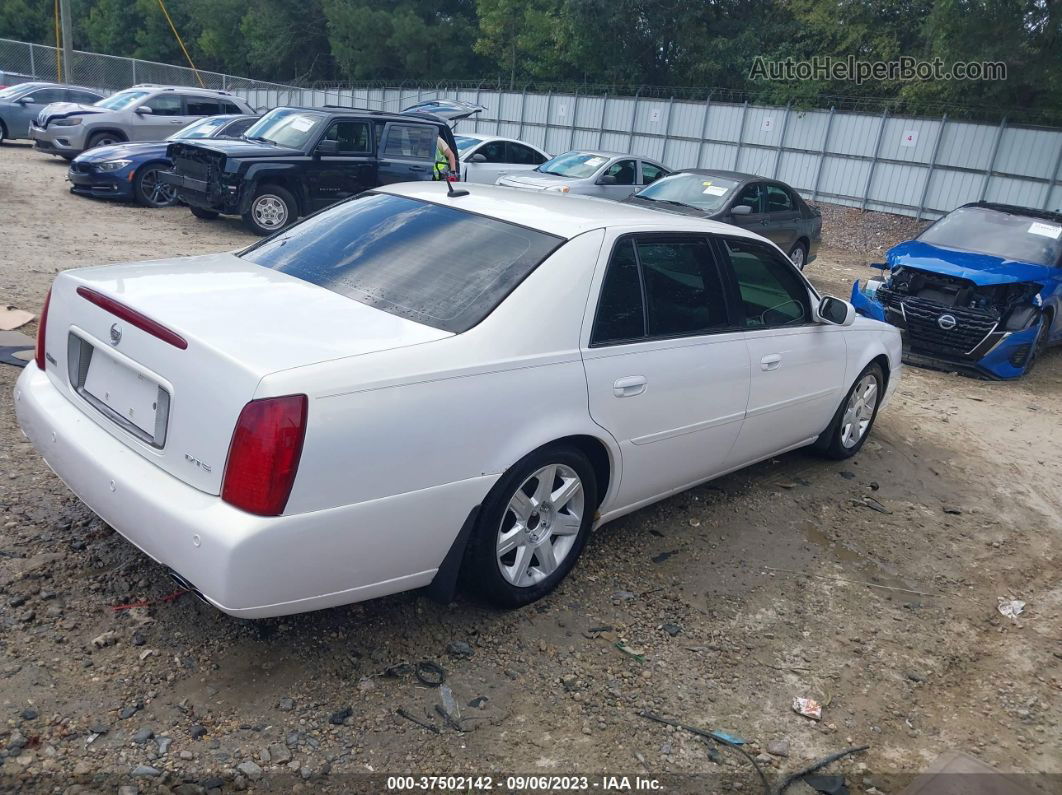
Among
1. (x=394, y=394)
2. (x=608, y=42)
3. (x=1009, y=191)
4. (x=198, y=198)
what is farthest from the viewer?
(x=608, y=42)

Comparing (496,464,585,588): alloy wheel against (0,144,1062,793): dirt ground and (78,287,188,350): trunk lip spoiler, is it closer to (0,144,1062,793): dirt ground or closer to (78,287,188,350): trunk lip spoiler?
(0,144,1062,793): dirt ground

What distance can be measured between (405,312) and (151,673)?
1562 millimetres

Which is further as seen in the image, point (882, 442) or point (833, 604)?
point (882, 442)

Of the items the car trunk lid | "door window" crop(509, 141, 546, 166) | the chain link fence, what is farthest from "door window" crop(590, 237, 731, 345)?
the chain link fence

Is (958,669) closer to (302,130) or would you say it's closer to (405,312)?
(405,312)

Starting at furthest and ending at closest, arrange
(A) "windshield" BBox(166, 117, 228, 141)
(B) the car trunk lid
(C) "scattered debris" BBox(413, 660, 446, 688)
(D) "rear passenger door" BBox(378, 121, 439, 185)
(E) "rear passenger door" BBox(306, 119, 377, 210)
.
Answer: (A) "windshield" BBox(166, 117, 228, 141) < (D) "rear passenger door" BBox(378, 121, 439, 185) < (E) "rear passenger door" BBox(306, 119, 377, 210) < (C) "scattered debris" BBox(413, 660, 446, 688) < (B) the car trunk lid

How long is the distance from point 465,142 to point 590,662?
44.9ft

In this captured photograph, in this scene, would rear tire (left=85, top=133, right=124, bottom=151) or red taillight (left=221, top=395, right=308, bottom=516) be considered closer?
red taillight (left=221, top=395, right=308, bottom=516)

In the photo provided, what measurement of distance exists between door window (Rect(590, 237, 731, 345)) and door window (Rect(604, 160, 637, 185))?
10.2 meters

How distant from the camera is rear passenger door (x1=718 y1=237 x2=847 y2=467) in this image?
14.7ft

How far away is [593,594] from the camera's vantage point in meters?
3.87

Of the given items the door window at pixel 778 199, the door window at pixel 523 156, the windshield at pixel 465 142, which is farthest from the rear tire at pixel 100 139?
the door window at pixel 778 199

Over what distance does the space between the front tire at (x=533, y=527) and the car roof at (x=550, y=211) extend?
3.33 ft

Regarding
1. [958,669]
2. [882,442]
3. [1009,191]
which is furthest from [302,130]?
[1009,191]
